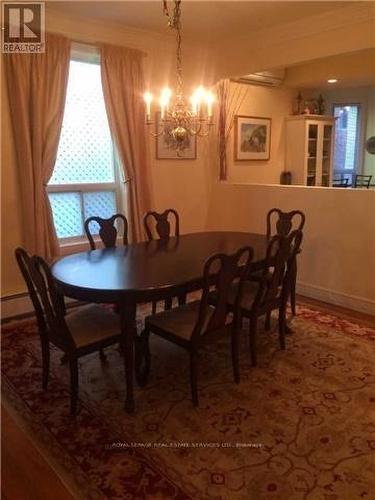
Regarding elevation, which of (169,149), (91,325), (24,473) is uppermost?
(169,149)

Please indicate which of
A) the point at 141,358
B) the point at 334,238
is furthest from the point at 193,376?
the point at 334,238

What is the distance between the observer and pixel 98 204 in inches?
167

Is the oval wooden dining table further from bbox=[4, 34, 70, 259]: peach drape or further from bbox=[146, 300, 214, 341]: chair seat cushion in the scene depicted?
bbox=[4, 34, 70, 259]: peach drape

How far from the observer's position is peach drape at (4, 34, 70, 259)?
3.40m

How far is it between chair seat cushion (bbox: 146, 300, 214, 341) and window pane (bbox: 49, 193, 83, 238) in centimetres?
194

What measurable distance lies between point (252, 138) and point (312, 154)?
1110 mm

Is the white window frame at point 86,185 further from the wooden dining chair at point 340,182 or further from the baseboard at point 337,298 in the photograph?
the wooden dining chair at point 340,182

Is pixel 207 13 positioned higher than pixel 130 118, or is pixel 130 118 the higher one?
pixel 207 13

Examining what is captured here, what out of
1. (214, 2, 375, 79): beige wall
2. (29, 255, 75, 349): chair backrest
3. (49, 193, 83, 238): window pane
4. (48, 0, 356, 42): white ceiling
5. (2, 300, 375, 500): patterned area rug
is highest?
(48, 0, 356, 42): white ceiling

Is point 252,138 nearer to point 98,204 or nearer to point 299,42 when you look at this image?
point 299,42

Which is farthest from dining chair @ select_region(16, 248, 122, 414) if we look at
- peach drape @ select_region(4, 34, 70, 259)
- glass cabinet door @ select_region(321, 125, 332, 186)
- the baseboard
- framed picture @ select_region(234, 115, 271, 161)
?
glass cabinet door @ select_region(321, 125, 332, 186)

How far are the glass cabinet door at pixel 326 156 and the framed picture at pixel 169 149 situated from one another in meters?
2.44

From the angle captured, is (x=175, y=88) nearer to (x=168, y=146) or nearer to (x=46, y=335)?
(x=168, y=146)

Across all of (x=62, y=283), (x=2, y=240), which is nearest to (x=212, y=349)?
(x=62, y=283)
